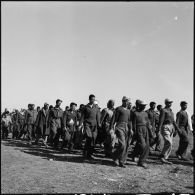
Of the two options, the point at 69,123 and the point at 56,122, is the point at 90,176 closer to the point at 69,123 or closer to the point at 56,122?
the point at 69,123

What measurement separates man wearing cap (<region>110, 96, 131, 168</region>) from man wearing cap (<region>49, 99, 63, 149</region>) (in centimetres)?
569

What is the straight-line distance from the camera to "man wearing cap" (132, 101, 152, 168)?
1093 cm

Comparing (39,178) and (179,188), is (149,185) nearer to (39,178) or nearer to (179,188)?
(179,188)

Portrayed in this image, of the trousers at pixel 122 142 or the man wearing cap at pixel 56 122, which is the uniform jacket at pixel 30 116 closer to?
the man wearing cap at pixel 56 122

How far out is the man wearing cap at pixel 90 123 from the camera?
1239cm

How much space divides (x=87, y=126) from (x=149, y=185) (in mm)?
4490

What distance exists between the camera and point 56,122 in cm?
1662

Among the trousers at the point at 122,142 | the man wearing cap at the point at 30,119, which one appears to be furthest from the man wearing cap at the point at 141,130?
the man wearing cap at the point at 30,119

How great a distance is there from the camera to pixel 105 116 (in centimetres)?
1302

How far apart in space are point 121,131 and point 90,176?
2.14 meters

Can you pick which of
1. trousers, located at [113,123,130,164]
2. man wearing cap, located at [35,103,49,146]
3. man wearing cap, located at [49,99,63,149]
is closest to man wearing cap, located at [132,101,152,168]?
trousers, located at [113,123,130,164]

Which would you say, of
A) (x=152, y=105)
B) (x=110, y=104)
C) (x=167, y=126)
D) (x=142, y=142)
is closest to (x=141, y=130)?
(x=142, y=142)

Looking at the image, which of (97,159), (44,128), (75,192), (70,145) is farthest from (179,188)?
(44,128)

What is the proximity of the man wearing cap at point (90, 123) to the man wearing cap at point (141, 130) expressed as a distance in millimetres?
1754
